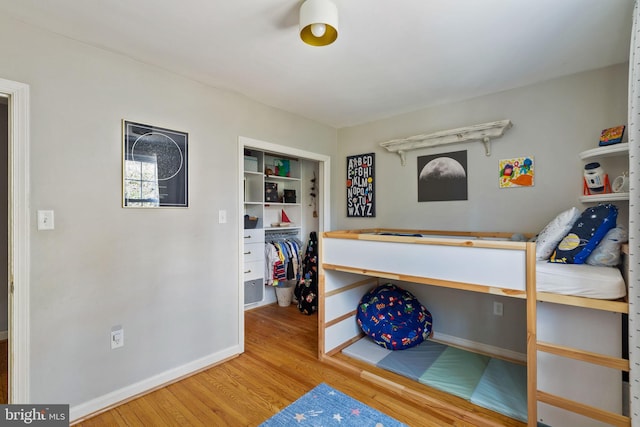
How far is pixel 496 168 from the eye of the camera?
2578 millimetres

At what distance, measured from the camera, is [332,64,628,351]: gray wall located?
219 centimetres

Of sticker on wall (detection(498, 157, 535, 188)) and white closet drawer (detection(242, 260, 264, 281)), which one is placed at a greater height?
sticker on wall (detection(498, 157, 535, 188))

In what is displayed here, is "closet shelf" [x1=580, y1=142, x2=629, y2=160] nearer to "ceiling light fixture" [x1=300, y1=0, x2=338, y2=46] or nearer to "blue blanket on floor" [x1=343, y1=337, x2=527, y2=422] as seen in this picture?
"blue blanket on floor" [x1=343, y1=337, x2=527, y2=422]

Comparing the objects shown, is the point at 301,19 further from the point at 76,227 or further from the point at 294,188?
the point at 294,188

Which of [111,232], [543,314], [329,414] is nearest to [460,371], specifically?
[543,314]

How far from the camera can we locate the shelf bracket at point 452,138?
8.12 feet

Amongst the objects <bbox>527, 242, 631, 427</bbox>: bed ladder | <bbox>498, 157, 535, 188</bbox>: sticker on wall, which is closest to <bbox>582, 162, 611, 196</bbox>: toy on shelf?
<bbox>498, 157, 535, 188</bbox>: sticker on wall

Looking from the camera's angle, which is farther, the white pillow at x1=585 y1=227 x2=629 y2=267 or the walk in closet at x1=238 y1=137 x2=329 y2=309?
the walk in closet at x1=238 y1=137 x2=329 y2=309

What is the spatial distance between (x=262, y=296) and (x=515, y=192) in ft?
9.47

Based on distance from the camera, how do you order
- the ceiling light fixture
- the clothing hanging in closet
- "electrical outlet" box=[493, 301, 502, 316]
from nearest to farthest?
the ceiling light fixture < "electrical outlet" box=[493, 301, 502, 316] < the clothing hanging in closet

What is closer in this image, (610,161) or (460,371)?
(610,161)

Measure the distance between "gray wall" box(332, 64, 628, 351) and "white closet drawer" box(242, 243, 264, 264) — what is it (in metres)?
1.46

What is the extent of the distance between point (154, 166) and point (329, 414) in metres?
2.02

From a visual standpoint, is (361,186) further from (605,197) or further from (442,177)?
(605,197)
